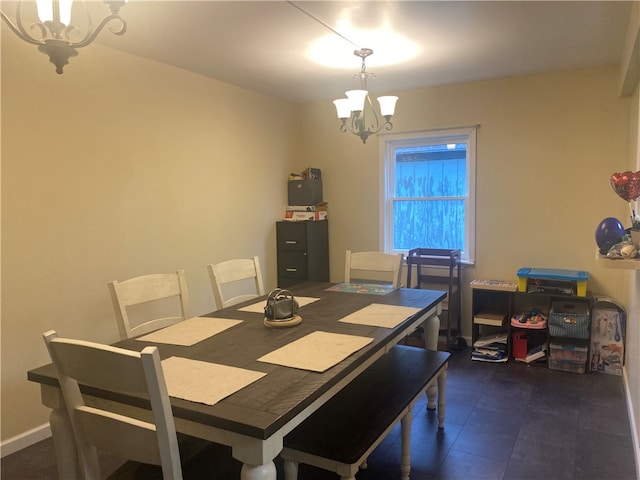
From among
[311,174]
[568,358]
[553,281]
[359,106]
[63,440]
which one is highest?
[359,106]

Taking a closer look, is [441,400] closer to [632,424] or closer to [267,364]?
[632,424]

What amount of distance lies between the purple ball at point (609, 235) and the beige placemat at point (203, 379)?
1.58 m

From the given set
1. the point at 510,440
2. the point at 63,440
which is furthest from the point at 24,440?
the point at 510,440

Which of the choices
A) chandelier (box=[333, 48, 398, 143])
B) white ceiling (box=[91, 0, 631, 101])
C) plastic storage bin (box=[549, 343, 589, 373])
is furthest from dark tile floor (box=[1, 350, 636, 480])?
white ceiling (box=[91, 0, 631, 101])

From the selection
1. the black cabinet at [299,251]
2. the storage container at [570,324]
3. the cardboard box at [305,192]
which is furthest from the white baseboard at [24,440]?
the storage container at [570,324]

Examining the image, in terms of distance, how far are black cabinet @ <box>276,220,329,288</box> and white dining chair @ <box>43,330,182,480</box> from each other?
317cm

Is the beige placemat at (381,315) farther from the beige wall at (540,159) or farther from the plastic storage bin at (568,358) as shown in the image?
the beige wall at (540,159)

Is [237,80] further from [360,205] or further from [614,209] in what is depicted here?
[614,209]

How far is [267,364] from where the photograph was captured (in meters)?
1.58

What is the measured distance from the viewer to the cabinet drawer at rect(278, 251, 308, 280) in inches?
175

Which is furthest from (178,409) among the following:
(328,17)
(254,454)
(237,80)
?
(237,80)

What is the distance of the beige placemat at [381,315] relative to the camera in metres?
2.06

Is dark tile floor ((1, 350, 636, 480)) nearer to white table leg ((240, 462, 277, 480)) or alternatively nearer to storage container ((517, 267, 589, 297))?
white table leg ((240, 462, 277, 480))

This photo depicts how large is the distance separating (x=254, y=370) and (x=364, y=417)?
0.59 meters
